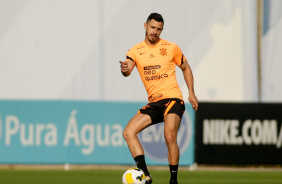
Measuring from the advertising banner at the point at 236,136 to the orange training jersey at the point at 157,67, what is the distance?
6.03 m

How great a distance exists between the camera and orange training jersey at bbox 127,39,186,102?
26.8 ft

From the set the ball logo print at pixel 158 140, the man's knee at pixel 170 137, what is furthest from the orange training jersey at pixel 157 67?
the ball logo print at pixel 158 140

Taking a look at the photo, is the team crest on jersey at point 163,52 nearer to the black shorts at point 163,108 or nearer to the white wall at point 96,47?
the black shorts at point 163,108

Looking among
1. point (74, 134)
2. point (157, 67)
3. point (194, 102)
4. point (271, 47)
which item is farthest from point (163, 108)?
point (271, 47)

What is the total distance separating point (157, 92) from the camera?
821 centimetres

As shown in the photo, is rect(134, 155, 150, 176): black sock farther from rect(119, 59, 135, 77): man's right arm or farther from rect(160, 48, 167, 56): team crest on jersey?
rect(160, 48, 167, 56): team crest on jersey

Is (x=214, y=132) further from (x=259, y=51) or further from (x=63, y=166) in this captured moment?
(x=259, y=51)

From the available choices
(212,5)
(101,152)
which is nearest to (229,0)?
A: (212,5)

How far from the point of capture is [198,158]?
46.3 feet

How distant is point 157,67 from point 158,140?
19.4ft

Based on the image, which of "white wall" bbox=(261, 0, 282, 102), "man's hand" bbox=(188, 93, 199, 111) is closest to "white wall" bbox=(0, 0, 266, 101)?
"white wall" bbox=(261, 0, 282, 102)

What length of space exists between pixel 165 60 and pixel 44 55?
10.0 metres

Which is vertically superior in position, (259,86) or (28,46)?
(28,46)

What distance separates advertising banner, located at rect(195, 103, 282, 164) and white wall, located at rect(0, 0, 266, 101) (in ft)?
10.8
